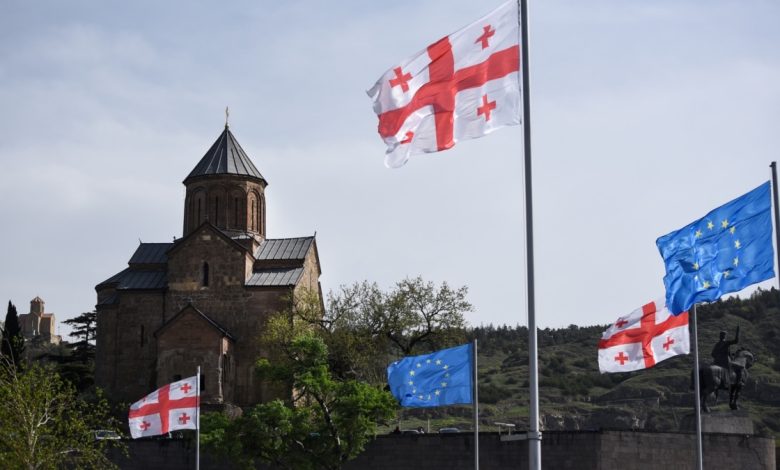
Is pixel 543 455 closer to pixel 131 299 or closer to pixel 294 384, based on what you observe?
pixel 294 384

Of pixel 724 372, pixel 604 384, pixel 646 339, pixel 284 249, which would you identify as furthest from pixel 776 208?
pixel 604 384

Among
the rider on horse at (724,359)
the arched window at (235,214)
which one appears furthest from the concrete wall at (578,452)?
the arched window at (235,214)

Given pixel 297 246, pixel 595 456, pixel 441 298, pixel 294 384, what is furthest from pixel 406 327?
pixel 595 456

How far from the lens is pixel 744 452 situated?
39406 millimetres

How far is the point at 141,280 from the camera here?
58.1m

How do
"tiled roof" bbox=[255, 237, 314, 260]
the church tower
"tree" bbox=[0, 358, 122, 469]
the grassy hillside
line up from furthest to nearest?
the grassy hillside → the church tower → "tiled roof" bbox=[255, 237, 314, 260] → "tree" bbox=[0, 358, 122, 469]

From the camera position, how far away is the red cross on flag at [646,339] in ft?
93.7

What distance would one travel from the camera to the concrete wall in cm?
3841

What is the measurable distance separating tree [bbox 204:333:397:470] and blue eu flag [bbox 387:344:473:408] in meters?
11.0

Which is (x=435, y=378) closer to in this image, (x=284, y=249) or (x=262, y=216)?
(x=284, y=249)

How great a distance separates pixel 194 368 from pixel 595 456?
2180 cm

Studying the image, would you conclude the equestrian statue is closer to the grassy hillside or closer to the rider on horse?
the rider on horse

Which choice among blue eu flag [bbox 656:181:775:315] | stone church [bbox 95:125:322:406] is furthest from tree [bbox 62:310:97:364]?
blue eu flag [bbox 656:181:775:315]

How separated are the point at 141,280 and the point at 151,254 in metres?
2.50
